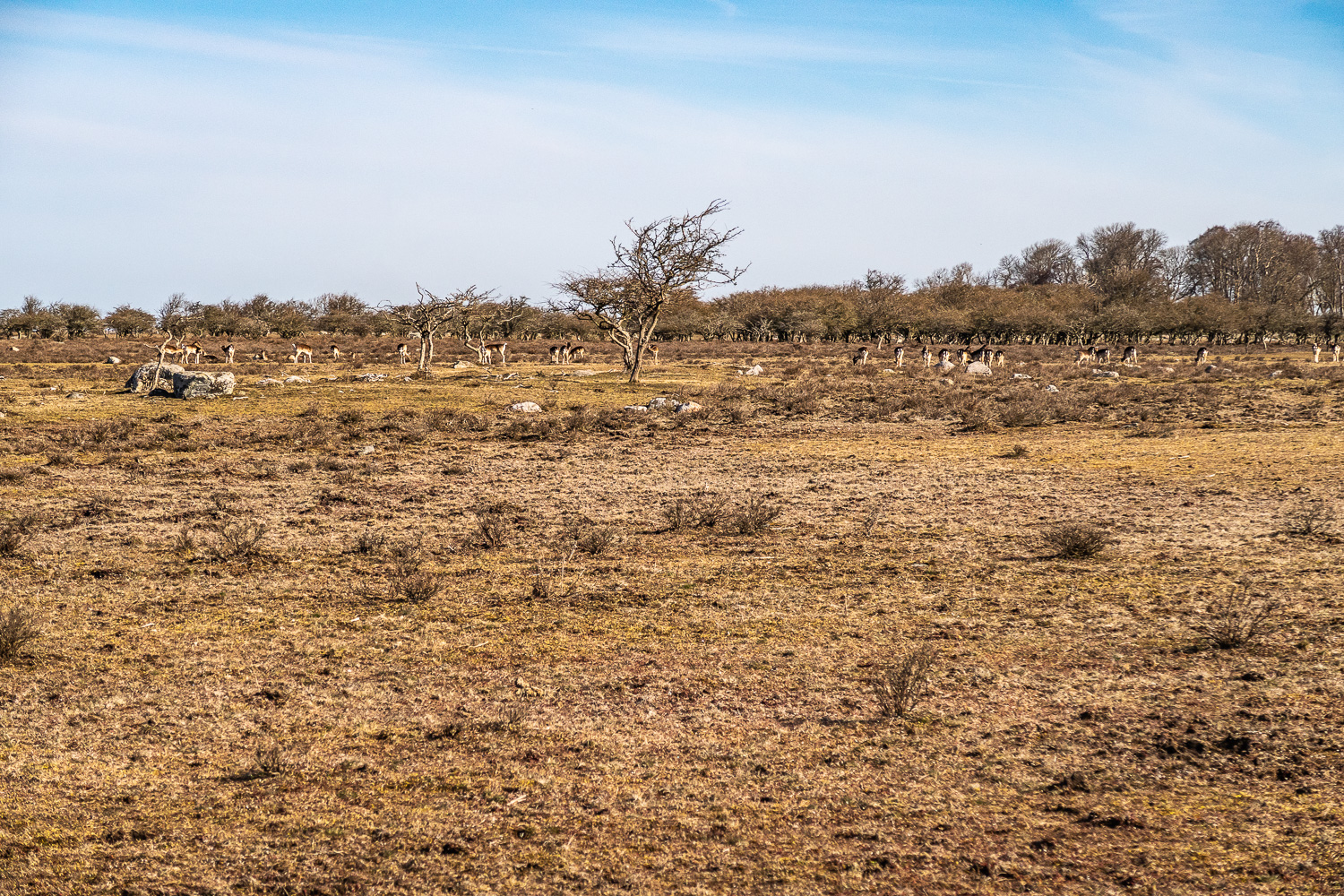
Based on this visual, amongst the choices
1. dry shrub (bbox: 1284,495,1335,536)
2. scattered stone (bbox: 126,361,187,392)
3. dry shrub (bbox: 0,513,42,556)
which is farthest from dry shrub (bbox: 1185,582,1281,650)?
scattered stone (bbox: 126,361,187,392)

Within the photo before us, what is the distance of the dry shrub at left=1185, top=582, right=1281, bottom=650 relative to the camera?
739cm

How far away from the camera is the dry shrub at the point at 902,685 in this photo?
247 inches

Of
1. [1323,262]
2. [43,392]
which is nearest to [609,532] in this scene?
[43,392]

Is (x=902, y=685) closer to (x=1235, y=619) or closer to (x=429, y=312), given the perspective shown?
(x=1235, y=619)

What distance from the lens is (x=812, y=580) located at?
9.75 metres

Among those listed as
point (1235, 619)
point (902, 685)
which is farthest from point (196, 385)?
point (1235, 619)

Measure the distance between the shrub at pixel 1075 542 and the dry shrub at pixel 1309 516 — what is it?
8.26ft

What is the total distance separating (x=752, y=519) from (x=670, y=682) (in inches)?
219

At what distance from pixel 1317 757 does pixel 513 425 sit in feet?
66.0

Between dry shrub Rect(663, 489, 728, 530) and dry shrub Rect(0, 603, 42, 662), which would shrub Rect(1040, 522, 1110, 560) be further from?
dry shrub Rect(0, 603, 42, 662)

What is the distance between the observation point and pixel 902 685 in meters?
6.29

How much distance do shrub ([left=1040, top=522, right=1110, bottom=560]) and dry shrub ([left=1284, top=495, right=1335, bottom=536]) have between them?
2518 mm

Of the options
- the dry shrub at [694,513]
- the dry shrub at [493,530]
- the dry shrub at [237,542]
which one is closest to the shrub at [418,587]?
the dry shrub at [493,530]

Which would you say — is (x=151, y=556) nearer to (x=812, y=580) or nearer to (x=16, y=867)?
(x=16, y=867)
